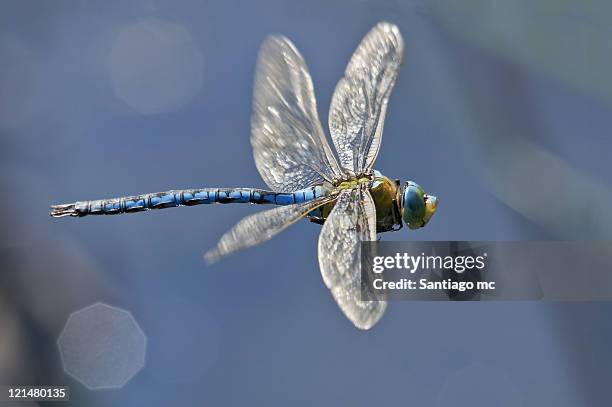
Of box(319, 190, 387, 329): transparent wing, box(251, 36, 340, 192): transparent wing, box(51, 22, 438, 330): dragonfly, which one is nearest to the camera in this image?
box(319, 190, 387, 329): transparent wing

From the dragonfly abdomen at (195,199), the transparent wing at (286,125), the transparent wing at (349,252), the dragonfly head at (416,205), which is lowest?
the transparent wing at (349,252)

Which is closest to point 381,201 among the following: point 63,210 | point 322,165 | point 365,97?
point 322,165

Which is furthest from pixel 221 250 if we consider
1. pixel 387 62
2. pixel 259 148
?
pixel 387 62

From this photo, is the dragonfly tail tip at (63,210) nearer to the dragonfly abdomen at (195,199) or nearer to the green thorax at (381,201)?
the dragonfly abdomen at (195,199)

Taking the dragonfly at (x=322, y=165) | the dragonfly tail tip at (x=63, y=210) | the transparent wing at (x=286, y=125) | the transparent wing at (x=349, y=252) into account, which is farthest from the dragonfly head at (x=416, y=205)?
the dragonfly tail tip at (x=63, y=210)

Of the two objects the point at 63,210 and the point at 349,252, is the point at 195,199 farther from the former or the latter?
the point at 349,252

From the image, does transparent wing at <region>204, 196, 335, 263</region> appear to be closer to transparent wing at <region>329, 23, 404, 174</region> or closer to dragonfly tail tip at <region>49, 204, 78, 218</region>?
transparent wing at <region>329, 23, 404, 174</region>

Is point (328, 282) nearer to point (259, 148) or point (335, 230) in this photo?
point (335, 230)

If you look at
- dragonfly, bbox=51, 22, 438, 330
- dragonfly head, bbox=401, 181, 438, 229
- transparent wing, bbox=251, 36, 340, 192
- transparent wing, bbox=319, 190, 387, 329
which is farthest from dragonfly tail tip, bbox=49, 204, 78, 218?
dragonfly head, bbox=401, 181, 438, 229
